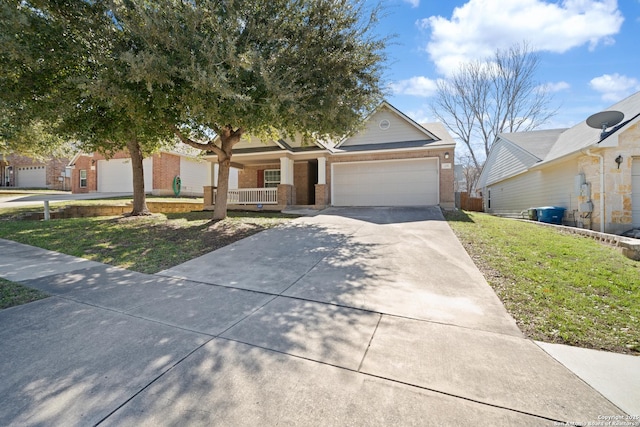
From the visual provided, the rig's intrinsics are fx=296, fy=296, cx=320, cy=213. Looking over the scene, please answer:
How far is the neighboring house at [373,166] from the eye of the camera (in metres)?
14.4

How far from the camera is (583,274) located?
5078mm

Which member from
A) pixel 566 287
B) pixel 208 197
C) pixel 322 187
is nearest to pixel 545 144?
pixel 322 187

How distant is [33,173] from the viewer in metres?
29.9

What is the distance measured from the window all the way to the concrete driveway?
13.2m

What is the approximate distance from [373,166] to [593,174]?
854 centimetres

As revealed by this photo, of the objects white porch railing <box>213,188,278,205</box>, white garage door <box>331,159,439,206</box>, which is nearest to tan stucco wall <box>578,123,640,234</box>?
white garage door <box>331,159,439,206</box>

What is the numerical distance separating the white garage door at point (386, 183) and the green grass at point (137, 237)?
18.5 feet

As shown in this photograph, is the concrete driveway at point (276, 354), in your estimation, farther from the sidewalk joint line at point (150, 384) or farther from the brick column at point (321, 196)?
the brick column at point (321, 196)

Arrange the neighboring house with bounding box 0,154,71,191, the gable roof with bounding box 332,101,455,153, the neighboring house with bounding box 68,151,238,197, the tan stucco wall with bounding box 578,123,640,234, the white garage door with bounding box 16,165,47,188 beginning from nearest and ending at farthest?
1. the tan stucco wall with bounding box 578,123,640,234
2. the gable roof with bounding box 332,101,455,153
3. the neighboring house with bounding box 68,151,238,197
4. the neighboring house with bounding box 0,154,71,191
5. the white garage door with bounding box 16,165,47,188

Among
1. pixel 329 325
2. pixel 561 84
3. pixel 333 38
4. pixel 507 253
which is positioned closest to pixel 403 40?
pixel 333 38

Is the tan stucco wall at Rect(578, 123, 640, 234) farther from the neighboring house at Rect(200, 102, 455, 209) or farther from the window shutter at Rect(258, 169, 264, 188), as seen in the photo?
the window shutter at Rect(258, 169, 264, 188)

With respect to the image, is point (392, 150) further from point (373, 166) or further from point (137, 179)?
point (137, 179)

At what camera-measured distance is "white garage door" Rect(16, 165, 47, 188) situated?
29391mm

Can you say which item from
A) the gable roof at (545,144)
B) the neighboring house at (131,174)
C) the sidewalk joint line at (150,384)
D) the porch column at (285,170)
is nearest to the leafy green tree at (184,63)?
the sidewalk joint line at (150,384)
